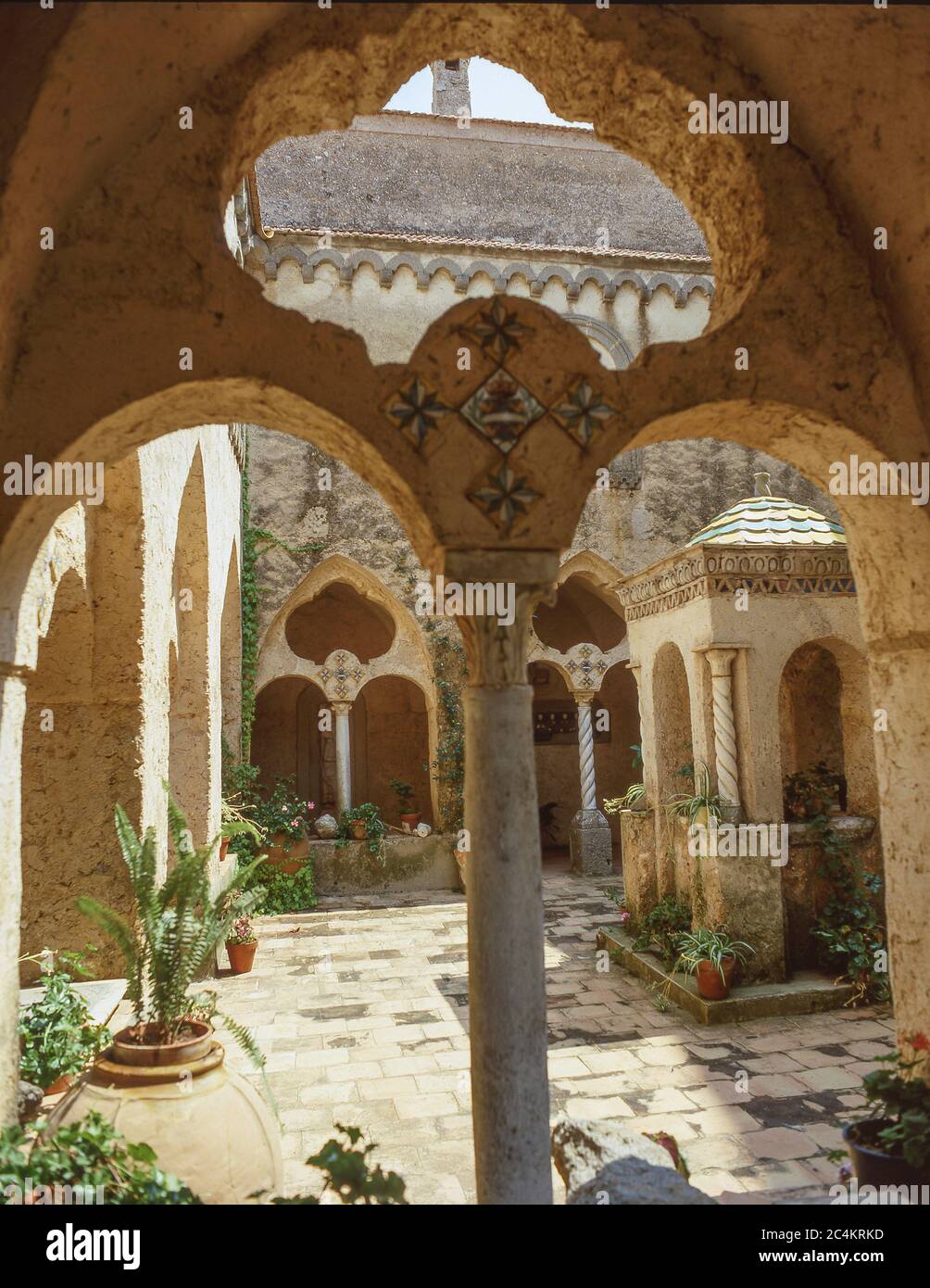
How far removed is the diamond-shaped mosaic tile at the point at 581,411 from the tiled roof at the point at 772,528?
355 cm

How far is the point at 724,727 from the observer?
21.8ft

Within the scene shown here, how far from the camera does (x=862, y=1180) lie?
10.1 ft

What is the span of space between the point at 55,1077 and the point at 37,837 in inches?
53.4

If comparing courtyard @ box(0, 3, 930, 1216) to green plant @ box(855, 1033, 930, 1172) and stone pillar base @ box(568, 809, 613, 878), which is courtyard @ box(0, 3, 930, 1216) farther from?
stone pillar base @ box(568, 809, 613, 878)

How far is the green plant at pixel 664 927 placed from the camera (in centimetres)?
679

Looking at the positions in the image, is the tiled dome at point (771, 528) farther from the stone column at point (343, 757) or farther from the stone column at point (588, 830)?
the stone column at point (343, 757)

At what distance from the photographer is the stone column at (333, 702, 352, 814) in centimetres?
1175

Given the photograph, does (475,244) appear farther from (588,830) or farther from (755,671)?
(755,671)

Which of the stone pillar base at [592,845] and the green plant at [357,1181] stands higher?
the green plant at [357,1181]

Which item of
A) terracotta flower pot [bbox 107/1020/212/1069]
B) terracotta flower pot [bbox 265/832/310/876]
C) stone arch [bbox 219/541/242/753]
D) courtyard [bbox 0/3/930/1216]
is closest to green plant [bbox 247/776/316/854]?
terracotta flower pot [bbox 265/832/310/876]

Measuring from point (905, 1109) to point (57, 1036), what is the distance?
3489mm

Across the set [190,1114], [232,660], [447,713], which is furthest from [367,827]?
[190,1114]

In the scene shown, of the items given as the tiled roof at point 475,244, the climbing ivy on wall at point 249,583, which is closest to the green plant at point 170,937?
the climbing ivy on wall at point 249,583
